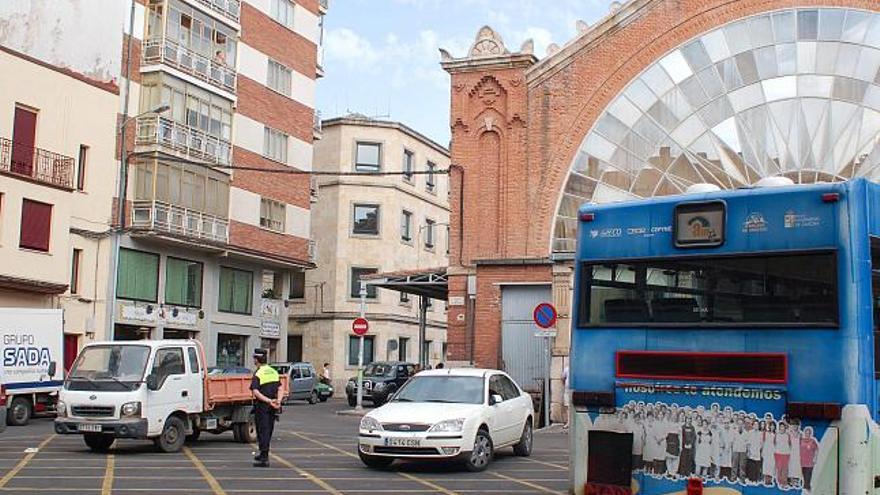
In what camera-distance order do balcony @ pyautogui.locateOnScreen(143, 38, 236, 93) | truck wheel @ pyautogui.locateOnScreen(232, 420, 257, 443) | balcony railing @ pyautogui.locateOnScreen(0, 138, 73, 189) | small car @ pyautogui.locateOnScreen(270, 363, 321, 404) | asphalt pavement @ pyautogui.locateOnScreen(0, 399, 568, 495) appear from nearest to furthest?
asphalt pavement @ pyautogui.locateOnScreen(0, 399, 568, 495)
truck wheel @ pyautogui.locateOnScreen(232, 420, 257, 443)
balcony railing @ pyautogui.locateOnScreen(0, 138, 73, 189)
balcony @ pyautogui.locateOnScreen(143, 38, 236, 93)
small car @ pyautogui.locateOnScreen(270, 363, 321, 404)

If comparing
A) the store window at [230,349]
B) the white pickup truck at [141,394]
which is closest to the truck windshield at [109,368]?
the white pickup truck at [141,394]

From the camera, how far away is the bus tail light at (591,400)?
959 cm

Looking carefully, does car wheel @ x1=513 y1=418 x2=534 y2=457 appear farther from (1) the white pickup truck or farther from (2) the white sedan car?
(1) the white pickup truck

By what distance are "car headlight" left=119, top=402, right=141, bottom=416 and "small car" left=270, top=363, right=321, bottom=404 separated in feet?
80.0

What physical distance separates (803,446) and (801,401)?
359 millimetres

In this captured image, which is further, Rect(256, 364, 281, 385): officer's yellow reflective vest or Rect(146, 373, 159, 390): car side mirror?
Rect(146, 373, 159, 390): car side mirror

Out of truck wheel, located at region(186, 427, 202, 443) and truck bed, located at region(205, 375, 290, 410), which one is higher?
truck bed, located at region(205, 375, 290, 410)

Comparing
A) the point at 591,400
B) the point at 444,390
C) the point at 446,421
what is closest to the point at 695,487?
the point at 591,400

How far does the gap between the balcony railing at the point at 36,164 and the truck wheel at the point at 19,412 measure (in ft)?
28.6

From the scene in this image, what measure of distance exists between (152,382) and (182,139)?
23.0 meters

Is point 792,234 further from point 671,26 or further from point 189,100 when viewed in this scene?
point 189,100

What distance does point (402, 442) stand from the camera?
50.7 feet

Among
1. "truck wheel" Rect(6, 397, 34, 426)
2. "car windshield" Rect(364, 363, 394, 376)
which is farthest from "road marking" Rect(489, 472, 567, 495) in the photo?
"car windshield" Rect(364, 363, 394, 376)

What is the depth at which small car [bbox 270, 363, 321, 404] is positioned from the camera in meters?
42.8
